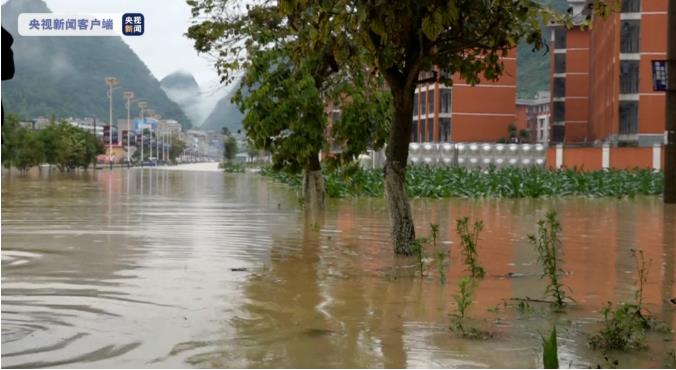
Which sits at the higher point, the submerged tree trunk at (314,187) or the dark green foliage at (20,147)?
the dark green foliage at (20,147)

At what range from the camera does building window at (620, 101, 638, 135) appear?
53.2m

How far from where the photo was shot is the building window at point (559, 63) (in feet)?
291

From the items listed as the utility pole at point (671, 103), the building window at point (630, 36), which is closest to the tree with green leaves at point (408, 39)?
the utility pole at point (671, 103)

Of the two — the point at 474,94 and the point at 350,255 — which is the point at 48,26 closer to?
the point at 350,255

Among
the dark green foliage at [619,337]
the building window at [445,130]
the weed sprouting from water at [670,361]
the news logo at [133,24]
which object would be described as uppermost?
the building window at [445,130]

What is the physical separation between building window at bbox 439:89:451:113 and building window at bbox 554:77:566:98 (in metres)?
23.9

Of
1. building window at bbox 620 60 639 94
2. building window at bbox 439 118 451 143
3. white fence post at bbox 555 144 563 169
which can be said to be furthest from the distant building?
white fence post at bbox 555 144 563 169

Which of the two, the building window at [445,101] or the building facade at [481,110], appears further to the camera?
the building window at [445,101]

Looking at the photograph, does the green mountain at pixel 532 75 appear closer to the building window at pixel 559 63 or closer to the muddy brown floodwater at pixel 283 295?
the building window at pixel 559 63

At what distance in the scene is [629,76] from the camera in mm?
54188

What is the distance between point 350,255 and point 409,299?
389cm

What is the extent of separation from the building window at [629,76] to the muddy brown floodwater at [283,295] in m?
37.8

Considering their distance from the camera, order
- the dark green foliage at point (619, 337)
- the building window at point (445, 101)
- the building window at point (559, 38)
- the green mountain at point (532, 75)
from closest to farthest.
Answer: the dark green foliage at point (619, 337) < the building window at point (445, 101) < the building window at point (559, 38) < the green mountain at point (532, 75)

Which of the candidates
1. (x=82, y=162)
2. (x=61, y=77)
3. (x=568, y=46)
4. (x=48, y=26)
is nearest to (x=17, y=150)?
(x=82, y=162)
